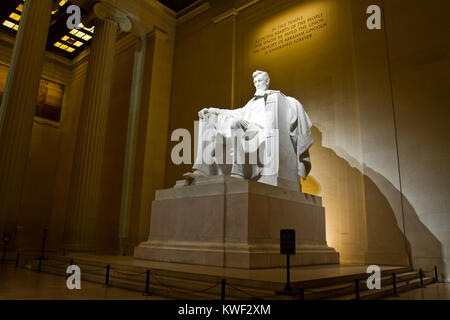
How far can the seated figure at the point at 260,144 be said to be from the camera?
5.84 meters

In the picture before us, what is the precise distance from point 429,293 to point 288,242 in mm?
2494

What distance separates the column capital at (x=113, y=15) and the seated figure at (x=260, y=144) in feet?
19.1

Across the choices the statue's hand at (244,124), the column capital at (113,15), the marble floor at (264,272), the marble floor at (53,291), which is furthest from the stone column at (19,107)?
the statue's hand at (244,124)

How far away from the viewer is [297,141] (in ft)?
20.4

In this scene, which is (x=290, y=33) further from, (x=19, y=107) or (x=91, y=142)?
(x=19, y=107)

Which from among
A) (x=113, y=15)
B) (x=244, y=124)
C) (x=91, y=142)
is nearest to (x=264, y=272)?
(x=244, y=124)

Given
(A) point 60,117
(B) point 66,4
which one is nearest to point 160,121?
(B) point 66,4

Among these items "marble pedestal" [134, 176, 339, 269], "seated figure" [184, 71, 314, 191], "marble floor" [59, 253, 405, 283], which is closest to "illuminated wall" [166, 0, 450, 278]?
"marble pedestal" [134, 176, 339, 269]

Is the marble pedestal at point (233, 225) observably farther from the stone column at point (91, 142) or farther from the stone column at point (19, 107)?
the stone column at point (19, 107)

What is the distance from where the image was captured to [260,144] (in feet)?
19.5

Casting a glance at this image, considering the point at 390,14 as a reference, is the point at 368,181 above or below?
below

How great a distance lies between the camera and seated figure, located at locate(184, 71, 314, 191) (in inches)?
230
